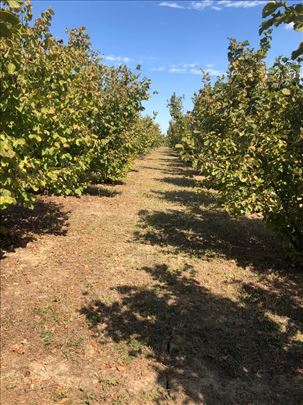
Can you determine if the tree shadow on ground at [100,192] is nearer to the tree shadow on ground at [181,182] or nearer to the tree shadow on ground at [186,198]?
the tree shadow on ground at [186,198]

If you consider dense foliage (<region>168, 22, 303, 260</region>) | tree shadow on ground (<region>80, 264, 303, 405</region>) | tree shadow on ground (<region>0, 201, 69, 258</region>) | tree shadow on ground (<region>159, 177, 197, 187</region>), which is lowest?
tree shadow on ground (<region>80, 264, 303, 405</region>)

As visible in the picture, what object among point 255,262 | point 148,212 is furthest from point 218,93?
point 255,262

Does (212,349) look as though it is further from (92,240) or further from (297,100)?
(92,240)

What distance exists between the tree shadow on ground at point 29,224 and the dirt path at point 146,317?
6 cm

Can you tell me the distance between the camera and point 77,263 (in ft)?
30.8

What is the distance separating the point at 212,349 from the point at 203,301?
1.62 m

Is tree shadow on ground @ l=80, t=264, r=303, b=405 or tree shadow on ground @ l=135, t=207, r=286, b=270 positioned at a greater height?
tree shadow on ground @ l=135, t=207, r=286, b=270

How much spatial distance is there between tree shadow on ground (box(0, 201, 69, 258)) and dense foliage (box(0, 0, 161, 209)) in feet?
3.45

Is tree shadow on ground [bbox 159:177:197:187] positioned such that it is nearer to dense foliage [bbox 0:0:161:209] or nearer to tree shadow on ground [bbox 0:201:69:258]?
dense foliage [bbox 0:0:161:209]

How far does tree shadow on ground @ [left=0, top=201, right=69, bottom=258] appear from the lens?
1045cm

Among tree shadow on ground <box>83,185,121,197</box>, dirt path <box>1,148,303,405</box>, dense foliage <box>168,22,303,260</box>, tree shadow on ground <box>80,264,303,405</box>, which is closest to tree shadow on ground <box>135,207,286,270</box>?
dirt path <box>1,148,303,405</box>

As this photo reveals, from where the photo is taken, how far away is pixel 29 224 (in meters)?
12.1

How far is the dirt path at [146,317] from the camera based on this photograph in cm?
528

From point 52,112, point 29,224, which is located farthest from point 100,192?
point 52,112
